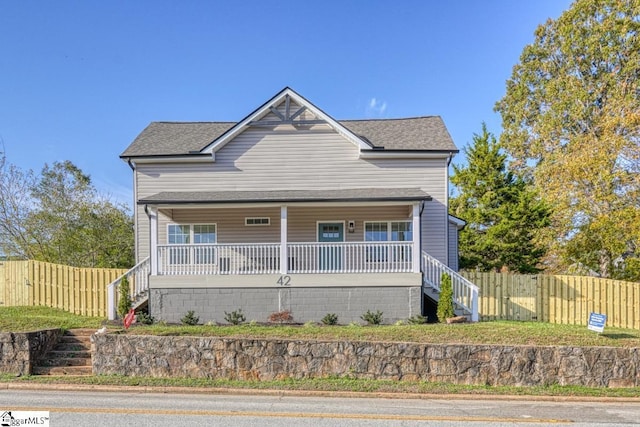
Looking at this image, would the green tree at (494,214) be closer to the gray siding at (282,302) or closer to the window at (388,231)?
the window at (388,231)

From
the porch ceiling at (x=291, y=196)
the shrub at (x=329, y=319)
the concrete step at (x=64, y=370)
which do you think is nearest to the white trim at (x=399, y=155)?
the porch ceiling at (x=291, y=196)

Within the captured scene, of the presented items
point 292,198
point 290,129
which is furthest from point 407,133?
point 292,198

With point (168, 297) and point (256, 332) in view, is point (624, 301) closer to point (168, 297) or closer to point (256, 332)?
point (256, 332)

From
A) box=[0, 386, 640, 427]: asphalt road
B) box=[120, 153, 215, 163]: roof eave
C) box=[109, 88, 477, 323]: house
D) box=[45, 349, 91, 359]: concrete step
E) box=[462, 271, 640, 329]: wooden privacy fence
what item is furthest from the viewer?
box=[120, 153, 215, 163]: roof eave

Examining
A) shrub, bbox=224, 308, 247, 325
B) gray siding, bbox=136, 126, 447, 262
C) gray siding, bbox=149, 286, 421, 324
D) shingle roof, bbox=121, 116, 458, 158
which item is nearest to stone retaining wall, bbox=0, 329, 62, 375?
gray siding, bbox=149, 286, 421, 324

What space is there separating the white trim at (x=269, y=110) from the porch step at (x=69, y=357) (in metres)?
7.15

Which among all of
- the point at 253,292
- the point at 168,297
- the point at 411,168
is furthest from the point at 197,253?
the point at 411,168

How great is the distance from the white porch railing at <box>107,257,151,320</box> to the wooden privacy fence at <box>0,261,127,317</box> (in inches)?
34.0

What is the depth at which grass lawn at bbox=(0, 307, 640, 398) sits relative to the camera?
7.80 metres

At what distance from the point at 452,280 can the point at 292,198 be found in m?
5.91

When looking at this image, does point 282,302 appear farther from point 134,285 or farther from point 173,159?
point 173,159

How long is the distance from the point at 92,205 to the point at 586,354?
21110 millimetres

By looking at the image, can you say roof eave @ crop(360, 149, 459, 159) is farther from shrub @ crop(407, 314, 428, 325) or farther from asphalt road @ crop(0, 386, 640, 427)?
asphalt road @ crop(0, 386, 640, 427)

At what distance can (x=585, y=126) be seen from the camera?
23688 mm
